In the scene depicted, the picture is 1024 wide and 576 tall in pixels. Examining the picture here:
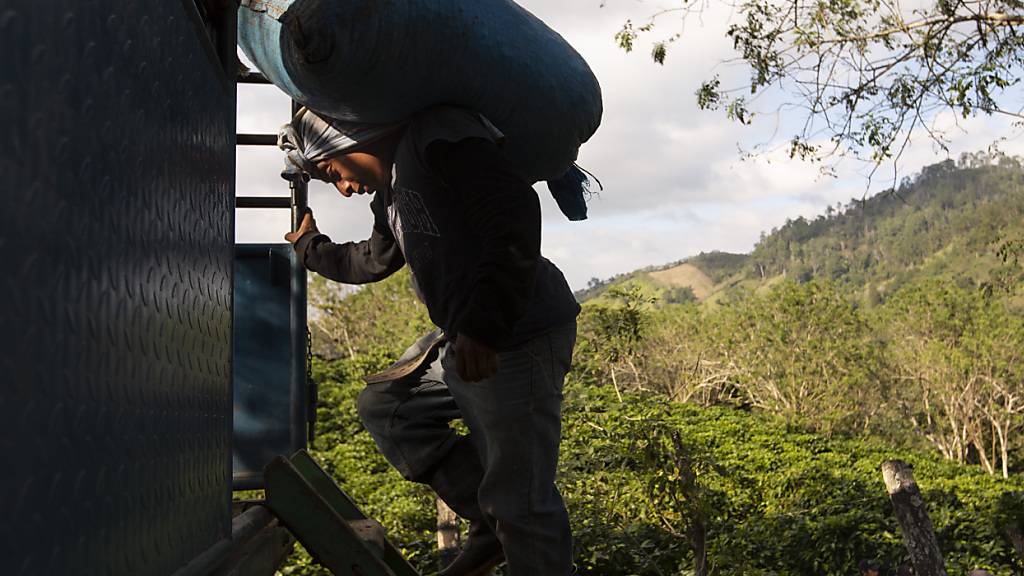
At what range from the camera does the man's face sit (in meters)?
2.27

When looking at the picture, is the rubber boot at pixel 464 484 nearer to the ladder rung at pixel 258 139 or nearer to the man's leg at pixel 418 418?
the man's leg at pixel 418 418

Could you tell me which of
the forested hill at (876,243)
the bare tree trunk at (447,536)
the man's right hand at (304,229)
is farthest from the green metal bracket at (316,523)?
the forested hill at (876,243)

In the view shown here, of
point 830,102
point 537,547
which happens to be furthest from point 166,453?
point 830,102

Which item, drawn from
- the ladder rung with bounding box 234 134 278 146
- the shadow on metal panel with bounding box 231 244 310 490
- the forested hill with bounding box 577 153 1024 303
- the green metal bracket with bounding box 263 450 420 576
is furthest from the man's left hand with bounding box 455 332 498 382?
the forested hill with bounding box 577 153 1024 303

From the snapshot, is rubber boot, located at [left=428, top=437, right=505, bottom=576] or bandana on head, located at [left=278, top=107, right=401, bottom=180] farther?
rubber boot, located at [left=428, top=437, right=505, bottom=576]

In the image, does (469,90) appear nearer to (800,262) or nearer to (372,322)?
(372,322)

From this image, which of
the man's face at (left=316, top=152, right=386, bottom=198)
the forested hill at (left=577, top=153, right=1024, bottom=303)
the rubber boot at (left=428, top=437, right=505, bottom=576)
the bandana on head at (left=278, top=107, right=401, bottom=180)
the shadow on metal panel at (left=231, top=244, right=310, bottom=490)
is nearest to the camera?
the bandana on head at (left=278, top=107, right=401, bottom=180)

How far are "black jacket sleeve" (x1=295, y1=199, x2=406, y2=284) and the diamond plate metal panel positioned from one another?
1.24m

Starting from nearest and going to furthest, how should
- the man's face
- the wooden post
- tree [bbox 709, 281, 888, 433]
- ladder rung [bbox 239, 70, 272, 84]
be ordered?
the man's face → ladder rung [bbox 239, 70, 272, 84] → the wooden post → tree [bbox 709, 281, 888, 433]

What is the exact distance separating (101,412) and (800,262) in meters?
149

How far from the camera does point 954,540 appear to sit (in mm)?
11234

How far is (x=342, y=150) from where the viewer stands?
2.22 m

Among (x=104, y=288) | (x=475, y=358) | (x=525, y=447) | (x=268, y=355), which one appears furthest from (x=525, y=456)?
(x=104, y=288)

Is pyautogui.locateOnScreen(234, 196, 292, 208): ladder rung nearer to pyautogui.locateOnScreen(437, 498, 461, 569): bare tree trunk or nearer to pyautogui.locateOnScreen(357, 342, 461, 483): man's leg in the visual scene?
pyautogui.locateOnScreen(357, 342, 461, 483): man's leg
